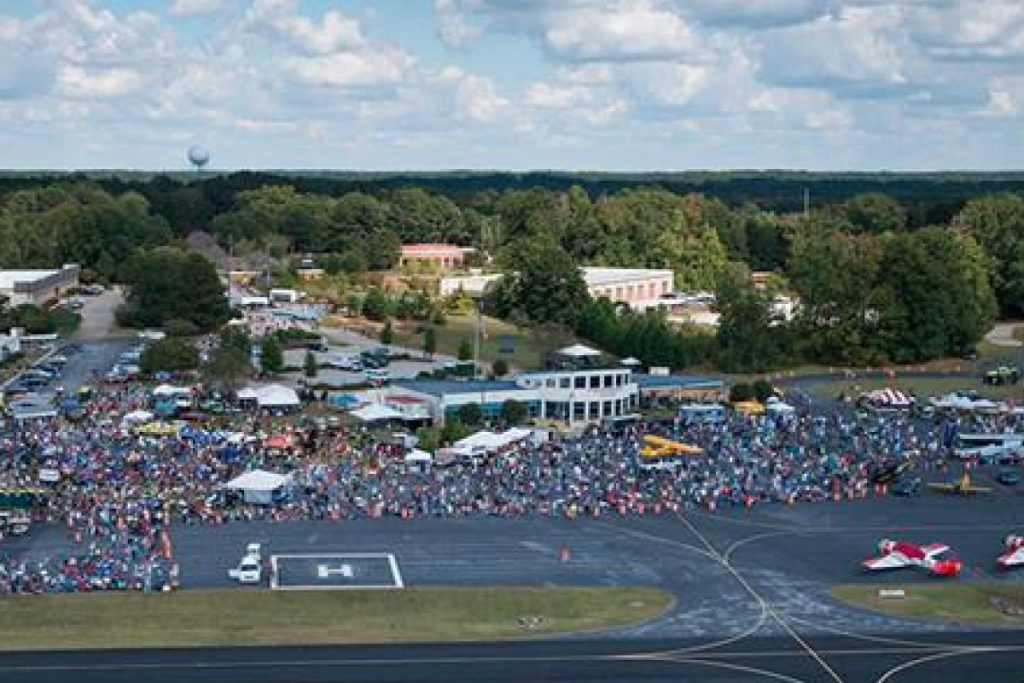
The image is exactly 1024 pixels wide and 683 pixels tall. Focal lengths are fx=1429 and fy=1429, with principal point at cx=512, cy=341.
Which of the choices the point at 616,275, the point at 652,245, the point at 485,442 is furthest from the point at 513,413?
the point at 652,245

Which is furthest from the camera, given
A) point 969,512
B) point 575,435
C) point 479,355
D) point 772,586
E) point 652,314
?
point 652,314

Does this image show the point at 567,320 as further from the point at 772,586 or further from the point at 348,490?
the point at 772,586

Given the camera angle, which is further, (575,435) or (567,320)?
(567,320)

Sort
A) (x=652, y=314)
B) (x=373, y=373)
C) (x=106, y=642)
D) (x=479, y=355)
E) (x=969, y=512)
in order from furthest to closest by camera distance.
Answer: (x=652, y=314) → (x=479, y=355) → (x=373, y=373) → (x=969, y=512) → (x=106, y=642)

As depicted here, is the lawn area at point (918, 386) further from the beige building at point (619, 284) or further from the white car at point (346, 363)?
the beige building at point (619, 284)

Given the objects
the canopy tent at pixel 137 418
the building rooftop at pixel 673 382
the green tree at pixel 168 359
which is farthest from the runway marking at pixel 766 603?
the green tree at pixel 168 359

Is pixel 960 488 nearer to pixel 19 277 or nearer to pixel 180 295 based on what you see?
pixel 180 295

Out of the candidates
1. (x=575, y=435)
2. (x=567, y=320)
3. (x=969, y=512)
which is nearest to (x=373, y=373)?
(x=575, y=435)
